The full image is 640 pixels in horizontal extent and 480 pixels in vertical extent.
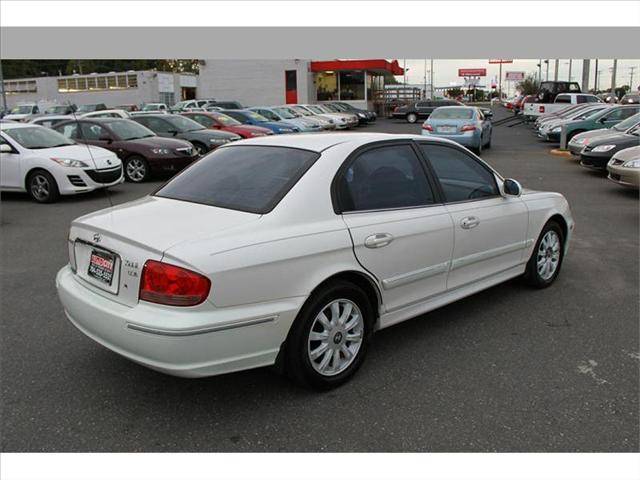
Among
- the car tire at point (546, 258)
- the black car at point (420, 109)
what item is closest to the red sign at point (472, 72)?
the black car at point (420, 109)

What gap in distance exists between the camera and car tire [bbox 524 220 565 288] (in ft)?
Answer: 17.2

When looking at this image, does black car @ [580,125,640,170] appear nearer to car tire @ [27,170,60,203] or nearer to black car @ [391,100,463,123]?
car tire @ [27,170,60,203]

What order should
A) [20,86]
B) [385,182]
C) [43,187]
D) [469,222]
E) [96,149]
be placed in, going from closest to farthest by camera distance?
[385,182] < [469,222] < [43,187] < [96,149] < [20,86]

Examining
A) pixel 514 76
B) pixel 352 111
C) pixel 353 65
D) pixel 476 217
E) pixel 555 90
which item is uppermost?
pixel 514 76

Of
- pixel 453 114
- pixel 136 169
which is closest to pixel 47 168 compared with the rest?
pixel 136 169

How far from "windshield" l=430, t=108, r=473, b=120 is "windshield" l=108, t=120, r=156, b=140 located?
29.6ft

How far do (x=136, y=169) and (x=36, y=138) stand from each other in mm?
2273

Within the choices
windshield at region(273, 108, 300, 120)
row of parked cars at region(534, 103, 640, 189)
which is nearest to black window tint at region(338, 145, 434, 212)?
row of parked cars at region(534, 103, 640, 189)

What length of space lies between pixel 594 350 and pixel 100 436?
10.9 ft

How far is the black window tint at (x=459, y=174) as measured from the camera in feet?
14.3

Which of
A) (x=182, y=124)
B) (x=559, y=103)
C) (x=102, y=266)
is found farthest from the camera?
(x=559, y=103)

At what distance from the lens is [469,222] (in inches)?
171

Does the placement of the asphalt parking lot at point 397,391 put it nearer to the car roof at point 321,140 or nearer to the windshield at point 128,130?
the car roof at point 321,140

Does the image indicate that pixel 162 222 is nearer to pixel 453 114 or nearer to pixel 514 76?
pixel 453 114
